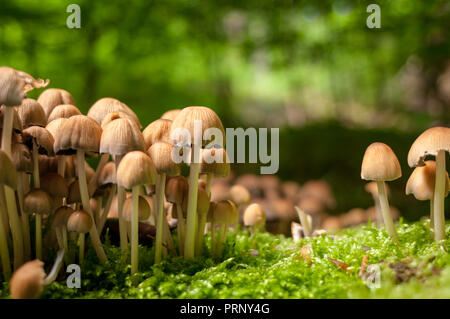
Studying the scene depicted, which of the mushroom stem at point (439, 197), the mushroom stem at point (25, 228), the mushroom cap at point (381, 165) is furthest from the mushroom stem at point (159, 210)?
the mushroom stem at point (439, 197)

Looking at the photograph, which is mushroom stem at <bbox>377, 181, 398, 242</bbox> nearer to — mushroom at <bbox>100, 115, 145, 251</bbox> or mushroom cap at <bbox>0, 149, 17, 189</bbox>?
mushroom at <bbox>100, 115, 145, 251</bbox>

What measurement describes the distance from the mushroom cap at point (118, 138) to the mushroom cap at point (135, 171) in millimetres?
51

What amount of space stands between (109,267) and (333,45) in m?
4.28

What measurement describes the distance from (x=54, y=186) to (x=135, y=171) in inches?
15.6

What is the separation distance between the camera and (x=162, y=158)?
4.29 ft

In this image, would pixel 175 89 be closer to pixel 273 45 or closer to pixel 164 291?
pixel 273 45

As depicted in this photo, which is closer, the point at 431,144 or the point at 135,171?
the point at 135,171

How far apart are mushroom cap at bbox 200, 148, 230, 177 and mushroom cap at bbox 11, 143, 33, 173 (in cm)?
61

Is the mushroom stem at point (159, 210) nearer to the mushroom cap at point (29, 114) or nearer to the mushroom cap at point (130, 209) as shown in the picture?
the mushroom cap at point (130, 209)

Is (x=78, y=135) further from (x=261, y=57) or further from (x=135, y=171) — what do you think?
(x=261, y=57)

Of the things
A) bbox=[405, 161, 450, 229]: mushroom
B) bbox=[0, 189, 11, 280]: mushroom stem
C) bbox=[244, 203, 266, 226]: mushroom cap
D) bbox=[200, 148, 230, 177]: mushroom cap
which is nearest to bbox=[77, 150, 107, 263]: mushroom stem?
bbox=[0, 189, 11, 280]: mushroom stem

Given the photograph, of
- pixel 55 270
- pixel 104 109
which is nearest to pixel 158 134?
pixel 104 109

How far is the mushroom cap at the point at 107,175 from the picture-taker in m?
1.44

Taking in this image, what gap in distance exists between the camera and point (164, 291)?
4.06 ft
